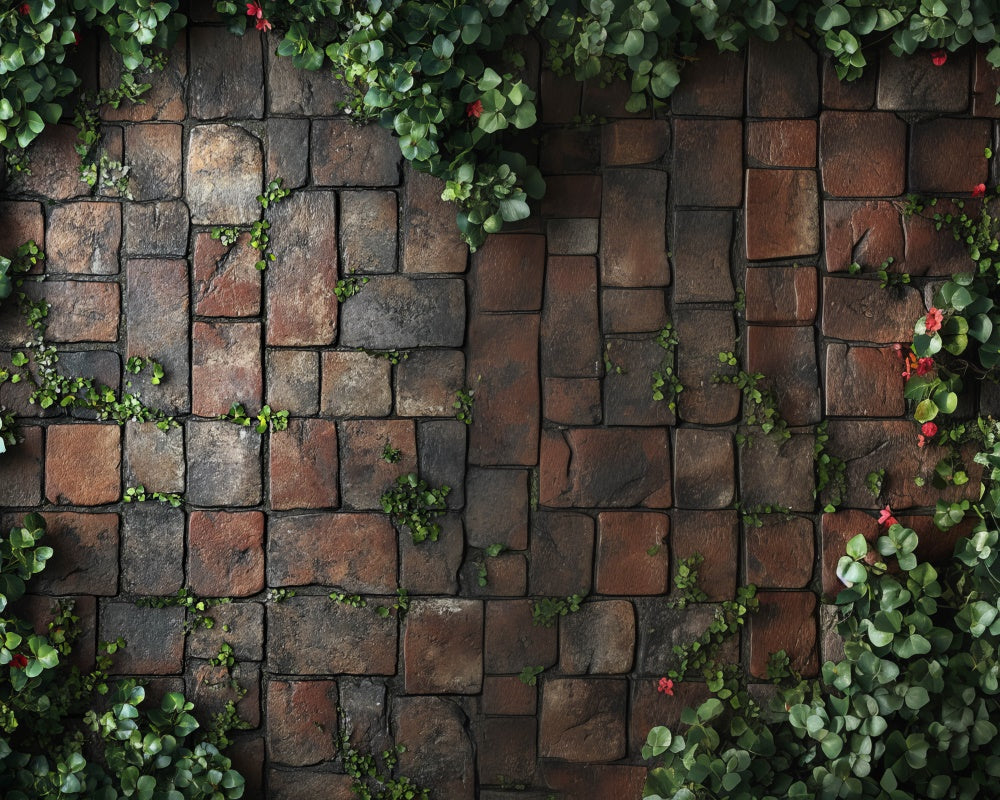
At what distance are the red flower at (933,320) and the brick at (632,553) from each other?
2.53ft

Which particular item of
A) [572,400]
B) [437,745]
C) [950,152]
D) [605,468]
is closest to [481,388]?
[572,400]

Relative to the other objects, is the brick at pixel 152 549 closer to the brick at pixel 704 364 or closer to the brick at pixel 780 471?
the brick at pixel 704 364

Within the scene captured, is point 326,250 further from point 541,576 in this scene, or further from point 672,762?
point 672,762

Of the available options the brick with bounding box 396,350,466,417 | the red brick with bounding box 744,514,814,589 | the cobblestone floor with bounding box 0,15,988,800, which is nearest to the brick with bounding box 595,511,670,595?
the cobblestone floor with bounding box 0,15,988,800

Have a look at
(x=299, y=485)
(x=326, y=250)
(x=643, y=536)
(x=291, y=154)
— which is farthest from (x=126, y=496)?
(x=643, y=536)

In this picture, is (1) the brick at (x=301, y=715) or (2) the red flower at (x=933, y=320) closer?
(2) the red flower at (x=933, y=320)

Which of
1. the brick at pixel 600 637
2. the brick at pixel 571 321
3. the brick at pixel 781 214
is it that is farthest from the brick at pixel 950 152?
the brick at pixel 600 637

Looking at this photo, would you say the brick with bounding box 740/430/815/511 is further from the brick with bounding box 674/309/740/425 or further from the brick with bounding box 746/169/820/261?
the brick with bounding box 746/169/820/261

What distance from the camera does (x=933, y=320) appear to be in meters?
1.97

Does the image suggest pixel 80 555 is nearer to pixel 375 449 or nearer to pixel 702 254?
pixel 375 449

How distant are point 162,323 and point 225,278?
0.19 meters

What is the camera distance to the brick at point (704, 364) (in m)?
2.04

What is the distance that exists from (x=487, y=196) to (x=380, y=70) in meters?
0.37

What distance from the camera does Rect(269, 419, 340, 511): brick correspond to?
2053 mm
